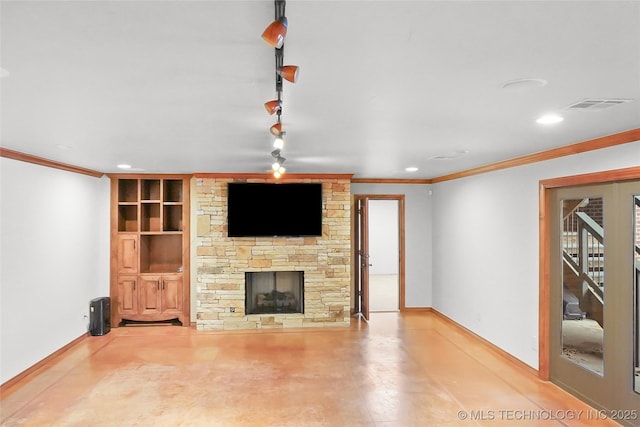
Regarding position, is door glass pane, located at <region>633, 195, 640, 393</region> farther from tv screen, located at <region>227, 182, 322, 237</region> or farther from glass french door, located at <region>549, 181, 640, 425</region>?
tv screen, located at <region>227, 182, 322, 237</region>

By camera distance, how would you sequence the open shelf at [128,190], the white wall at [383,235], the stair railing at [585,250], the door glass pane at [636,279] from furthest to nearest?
the white wall at [383,235] < the open shelf at [128,190] < the stair railing at [585,250] < the door glass pane at [636,279]

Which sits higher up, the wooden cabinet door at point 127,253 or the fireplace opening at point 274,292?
the wooden cabinet door at point 127,253

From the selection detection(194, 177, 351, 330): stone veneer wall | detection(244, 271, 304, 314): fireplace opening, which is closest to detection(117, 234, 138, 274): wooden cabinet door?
detection(194, 177, 351, 330): stone veneer wall

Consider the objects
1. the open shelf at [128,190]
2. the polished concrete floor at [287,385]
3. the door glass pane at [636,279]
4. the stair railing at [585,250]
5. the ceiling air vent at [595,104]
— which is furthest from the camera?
the open shelf at [128,190]

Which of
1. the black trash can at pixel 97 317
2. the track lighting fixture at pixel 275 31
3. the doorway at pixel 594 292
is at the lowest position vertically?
the black trash can at pixel 97 317

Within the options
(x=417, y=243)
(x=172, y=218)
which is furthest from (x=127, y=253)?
(x=417, y=243)

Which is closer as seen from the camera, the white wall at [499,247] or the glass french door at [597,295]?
the glass french door at [597,295]

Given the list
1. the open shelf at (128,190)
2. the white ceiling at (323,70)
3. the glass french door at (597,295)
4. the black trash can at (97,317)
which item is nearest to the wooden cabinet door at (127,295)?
the black trash can at (97,317)

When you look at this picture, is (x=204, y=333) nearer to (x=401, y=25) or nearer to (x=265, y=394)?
(x=265, y=394)

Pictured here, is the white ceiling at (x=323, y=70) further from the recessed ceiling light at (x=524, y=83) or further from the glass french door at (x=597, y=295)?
the glass french door at (x=597, y=295)

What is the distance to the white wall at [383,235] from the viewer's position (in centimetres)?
1206

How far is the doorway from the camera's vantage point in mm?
3246

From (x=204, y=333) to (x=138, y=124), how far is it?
406cm

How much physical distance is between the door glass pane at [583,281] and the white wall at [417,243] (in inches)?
135
